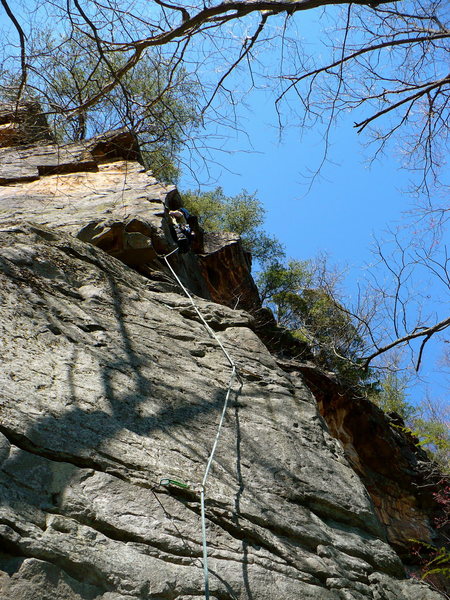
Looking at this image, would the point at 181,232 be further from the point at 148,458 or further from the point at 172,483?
the point at 172,483

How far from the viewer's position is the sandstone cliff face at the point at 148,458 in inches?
88.2

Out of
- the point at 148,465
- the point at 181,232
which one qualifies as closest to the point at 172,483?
the point at 148,465

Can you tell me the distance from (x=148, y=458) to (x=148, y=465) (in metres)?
0.05

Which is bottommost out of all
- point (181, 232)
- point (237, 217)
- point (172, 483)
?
point (172, 483)

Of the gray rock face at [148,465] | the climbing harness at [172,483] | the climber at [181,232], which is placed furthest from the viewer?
the climber at [181,232]

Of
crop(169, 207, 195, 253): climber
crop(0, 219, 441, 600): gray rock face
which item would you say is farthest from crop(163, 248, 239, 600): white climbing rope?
crop(169, 207, 195, 253): climber

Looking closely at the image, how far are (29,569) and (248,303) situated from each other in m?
8.64

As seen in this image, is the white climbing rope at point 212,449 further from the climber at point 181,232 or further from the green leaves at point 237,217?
the green leaves at point 237,217

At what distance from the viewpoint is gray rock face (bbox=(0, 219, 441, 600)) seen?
223 centimetres

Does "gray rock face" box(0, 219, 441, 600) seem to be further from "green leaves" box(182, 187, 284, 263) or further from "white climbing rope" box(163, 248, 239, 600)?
"green leaves" box(182, 187, 284, 263)

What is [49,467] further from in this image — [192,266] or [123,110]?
[192,266]

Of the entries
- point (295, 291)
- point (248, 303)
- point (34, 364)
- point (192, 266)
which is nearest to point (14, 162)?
point (192, 266)

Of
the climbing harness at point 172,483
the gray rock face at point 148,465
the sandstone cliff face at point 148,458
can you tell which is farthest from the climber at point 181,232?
the climbing harness at point 172,483

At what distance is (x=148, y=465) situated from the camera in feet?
9.07
